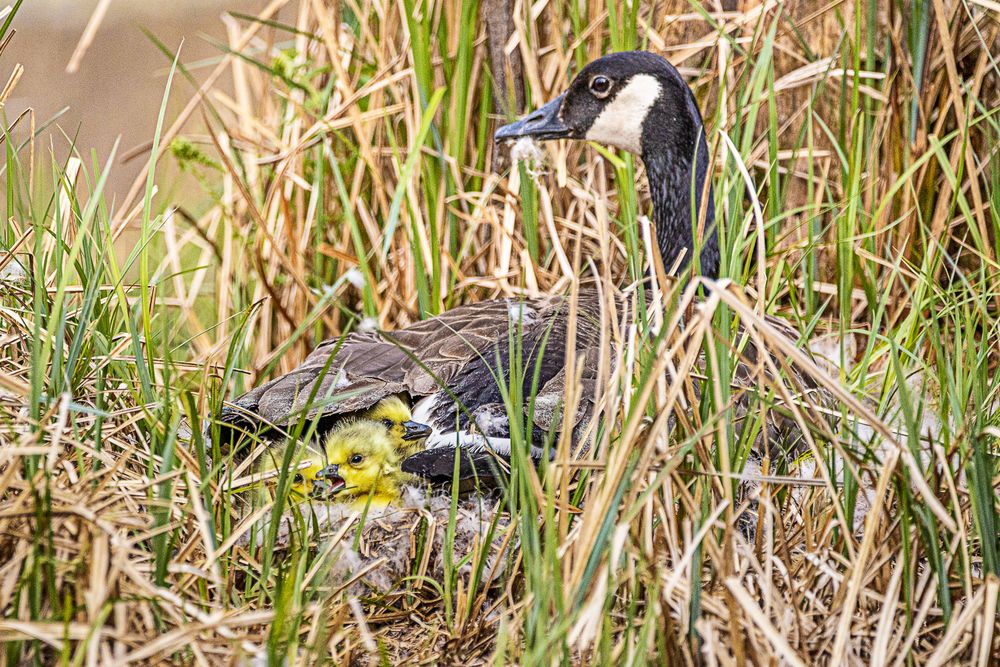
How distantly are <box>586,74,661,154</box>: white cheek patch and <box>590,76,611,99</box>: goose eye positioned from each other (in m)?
0.04

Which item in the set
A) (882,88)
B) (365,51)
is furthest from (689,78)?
(365,51)

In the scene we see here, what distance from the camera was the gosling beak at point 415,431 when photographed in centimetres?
217

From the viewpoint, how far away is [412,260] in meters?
3.47

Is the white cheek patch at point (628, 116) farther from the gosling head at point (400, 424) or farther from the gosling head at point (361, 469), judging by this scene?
the gosling head at point (361, 469)

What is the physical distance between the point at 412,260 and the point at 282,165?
556mm

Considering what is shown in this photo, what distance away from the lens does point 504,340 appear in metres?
2.51

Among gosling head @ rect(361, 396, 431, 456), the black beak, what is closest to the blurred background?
the black beak

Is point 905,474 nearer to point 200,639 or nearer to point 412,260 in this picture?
point 200,639

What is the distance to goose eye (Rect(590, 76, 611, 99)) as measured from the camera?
3.07 meters

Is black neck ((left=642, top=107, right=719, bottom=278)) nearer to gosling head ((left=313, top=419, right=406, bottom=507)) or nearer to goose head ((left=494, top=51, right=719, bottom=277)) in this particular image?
goose head ((left=494, top=51, right=719, bottom=277))

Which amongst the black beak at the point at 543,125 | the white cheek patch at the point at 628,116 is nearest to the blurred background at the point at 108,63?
the black beak at the point at 543,125

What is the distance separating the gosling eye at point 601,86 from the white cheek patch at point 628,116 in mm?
39

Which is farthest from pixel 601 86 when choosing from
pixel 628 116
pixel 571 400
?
pixel 571 400

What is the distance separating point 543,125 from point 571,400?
5.87 ft
